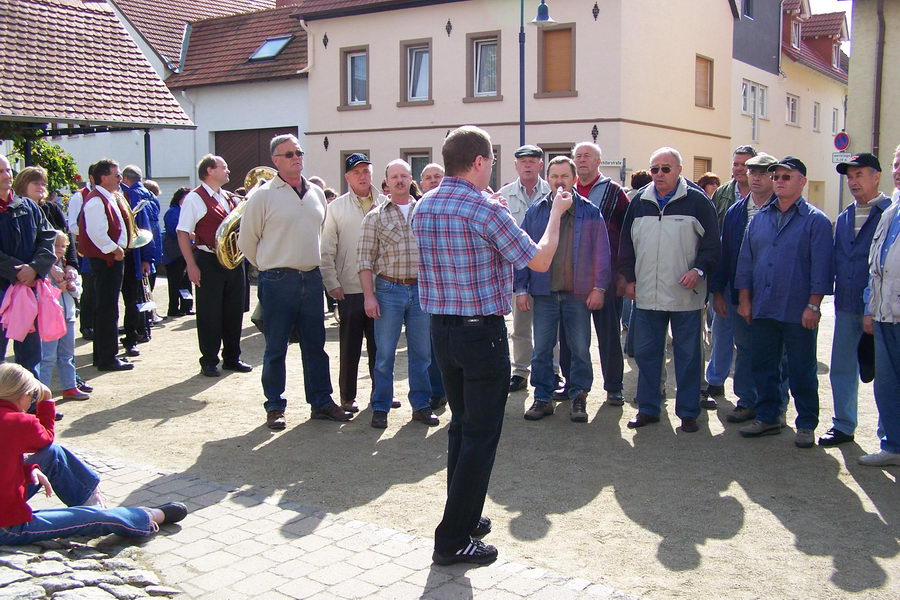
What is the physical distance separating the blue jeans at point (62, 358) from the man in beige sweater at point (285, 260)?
1.90 metres

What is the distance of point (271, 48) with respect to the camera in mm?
29625

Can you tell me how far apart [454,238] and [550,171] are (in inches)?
105

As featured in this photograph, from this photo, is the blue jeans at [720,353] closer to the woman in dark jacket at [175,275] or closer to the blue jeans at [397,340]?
the blue jeans at [397,340]

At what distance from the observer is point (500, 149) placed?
82.0ft

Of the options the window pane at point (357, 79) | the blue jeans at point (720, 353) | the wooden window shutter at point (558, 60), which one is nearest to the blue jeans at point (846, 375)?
the blue jeans at point (720, 353)

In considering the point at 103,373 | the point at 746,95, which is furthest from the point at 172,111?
the point at 746,95

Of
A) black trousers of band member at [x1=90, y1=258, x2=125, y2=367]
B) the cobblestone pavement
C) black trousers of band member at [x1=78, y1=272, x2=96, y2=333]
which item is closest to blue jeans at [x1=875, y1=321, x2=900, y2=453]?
the cobblestone pavement

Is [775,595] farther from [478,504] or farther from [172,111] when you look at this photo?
[172,111]

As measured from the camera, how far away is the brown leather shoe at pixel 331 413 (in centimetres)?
723

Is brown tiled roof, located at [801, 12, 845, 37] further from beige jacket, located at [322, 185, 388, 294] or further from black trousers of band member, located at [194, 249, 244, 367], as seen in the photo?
beige jacket, located at [322, 185, 388, 294]

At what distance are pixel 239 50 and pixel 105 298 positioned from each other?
74.9 feet

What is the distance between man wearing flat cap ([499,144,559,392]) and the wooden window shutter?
54.4 feet

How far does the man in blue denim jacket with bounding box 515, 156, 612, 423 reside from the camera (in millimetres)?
7098

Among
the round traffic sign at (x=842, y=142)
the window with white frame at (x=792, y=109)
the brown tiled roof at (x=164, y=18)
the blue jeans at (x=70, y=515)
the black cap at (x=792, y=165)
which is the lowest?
the blue jeans at (x=70, y=515)
